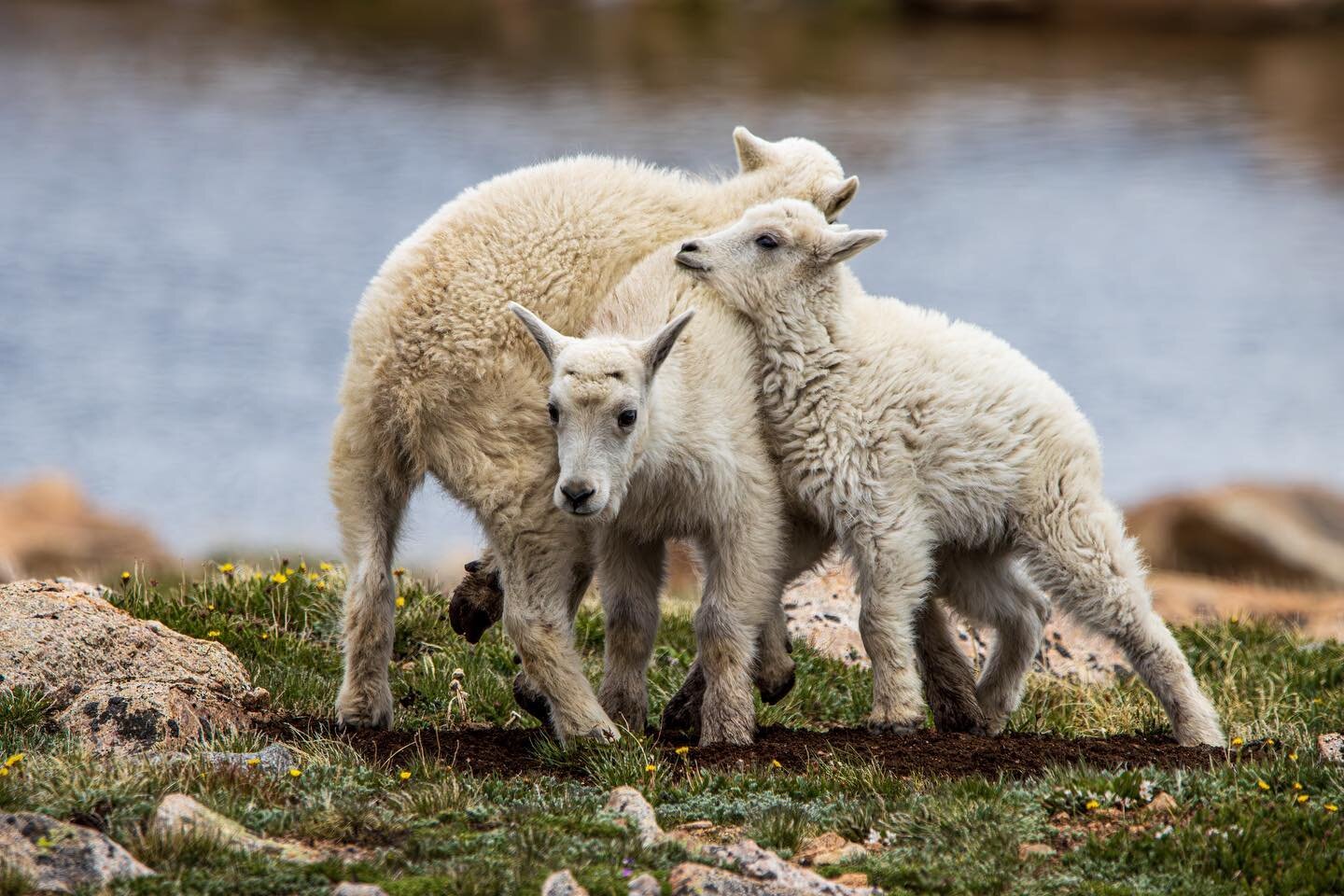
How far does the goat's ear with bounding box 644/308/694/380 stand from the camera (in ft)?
25.1

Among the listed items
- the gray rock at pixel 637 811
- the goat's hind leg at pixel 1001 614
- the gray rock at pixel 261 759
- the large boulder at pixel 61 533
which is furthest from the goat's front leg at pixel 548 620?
the large boulder at pixel 61 533

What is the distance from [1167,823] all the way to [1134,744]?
150 centimetres

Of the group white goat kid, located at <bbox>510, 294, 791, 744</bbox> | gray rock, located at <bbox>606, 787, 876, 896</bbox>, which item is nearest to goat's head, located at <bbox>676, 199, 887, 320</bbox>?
white goat kid, located at <bbox>510, 294, 791, 744</bbox>

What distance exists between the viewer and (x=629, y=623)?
850cm

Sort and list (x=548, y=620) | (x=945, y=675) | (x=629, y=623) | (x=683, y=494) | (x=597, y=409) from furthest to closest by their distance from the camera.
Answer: (x=945, y=675) → (x=629, y=623) → (x=683, y=494) → (x=548, y=620) → (x=597, y=409)

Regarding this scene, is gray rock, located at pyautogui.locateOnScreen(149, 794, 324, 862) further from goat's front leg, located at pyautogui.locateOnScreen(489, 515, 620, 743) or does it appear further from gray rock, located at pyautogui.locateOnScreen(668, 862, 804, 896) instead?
goat's front leg, located at pyautogui.locateOnScreen(489, 515, 620, 743)

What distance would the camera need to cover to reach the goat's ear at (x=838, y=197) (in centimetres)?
930

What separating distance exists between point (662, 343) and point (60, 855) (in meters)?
3.37

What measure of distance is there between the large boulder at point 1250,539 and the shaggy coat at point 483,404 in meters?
12.4

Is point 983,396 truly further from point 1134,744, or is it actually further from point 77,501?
point 77,501

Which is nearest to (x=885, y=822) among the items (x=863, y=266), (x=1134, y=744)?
(x=1134, y=744)

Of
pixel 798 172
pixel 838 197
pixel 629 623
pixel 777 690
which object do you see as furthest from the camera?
pixel 798 172

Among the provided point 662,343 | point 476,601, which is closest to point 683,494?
point 662,343

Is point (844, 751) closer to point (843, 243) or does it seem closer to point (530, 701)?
point (530, 701)
